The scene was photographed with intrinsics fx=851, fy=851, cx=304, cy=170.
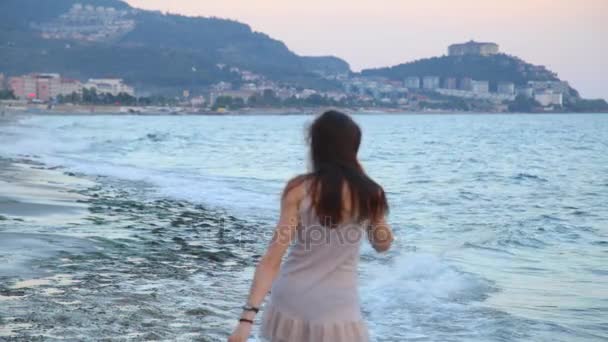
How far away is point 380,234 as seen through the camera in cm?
297

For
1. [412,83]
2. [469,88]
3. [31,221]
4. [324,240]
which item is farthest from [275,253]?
[412,83]

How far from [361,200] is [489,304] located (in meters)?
4.84

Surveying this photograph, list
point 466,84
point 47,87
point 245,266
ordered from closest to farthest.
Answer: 1. point 245,266
2. point 47,87
3. point 466,84

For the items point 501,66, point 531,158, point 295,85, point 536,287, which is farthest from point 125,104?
point 536,287

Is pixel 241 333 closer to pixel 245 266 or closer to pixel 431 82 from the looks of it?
pixel 245 266

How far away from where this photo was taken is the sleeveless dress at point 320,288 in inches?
112

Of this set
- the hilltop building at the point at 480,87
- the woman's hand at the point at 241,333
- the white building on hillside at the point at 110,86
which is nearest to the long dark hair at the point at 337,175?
the woman's hand at the point at 241,333

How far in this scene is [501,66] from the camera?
183m

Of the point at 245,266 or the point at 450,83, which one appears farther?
the point at 450,83

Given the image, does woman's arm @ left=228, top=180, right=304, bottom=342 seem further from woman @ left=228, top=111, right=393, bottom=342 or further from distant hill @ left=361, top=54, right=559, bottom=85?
distant hill @ left=361, top=54, right=559, bottom=85

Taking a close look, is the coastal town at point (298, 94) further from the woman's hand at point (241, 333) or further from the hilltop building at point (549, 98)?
the woman's hand at point (241, 333)

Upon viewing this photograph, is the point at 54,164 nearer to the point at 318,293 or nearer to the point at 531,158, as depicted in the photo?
the point at 318,293

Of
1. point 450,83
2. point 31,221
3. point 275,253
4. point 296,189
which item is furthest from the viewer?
point 450,83

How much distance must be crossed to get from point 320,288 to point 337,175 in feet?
1.27
